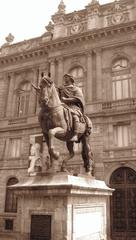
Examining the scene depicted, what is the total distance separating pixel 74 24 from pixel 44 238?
2344 centimetres

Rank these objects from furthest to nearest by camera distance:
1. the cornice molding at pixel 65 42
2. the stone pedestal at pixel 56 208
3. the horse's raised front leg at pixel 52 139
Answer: the cornice molding at pixel 65 42 < the horse's raised front leg at pixel 52 139 < the stone pedestal at pixel 56 208

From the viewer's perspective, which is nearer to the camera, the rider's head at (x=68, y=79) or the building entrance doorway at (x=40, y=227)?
the building entrance doorway at (x=40, y=227)

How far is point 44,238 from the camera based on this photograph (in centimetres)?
630

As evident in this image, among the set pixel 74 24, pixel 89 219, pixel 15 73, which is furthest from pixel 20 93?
pixel 89 219

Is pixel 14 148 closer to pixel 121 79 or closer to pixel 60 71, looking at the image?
pixel 60 71

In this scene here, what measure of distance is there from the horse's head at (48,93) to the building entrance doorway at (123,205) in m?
13.9

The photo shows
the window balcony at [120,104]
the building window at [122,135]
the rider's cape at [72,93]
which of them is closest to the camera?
the rider's cape at [72,93]

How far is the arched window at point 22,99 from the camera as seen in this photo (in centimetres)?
2614

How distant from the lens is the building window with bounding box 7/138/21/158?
24.5 metres

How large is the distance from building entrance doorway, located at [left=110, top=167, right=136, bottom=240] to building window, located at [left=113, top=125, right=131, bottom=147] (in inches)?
75.9

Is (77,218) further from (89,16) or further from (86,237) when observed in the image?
(89,16)

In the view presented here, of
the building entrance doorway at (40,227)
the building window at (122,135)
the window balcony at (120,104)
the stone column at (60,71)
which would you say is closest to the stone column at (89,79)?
the window balcony at (120,104)

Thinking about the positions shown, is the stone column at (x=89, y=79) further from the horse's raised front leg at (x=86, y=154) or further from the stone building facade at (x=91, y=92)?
the horse's raised front leg at (x=86, y=154)

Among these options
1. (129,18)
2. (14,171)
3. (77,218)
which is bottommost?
(77,218)
